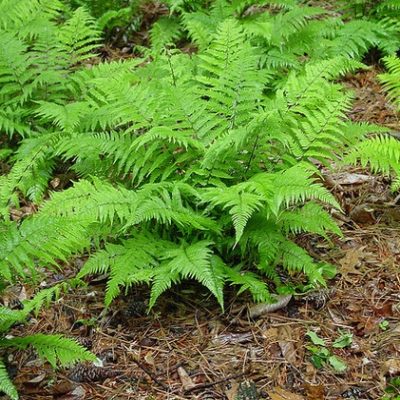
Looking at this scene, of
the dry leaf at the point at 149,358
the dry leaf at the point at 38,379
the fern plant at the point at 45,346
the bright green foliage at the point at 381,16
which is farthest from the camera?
the bright green foliage at the point at 381,16

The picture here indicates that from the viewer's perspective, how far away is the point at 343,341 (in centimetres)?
355

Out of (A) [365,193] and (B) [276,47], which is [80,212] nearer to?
(A) [365,193]

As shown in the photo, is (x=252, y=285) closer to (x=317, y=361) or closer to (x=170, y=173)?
(x=317, y=361)

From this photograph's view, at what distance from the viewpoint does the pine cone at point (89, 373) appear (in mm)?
3445

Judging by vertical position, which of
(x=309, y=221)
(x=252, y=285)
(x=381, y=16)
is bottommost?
(x=252, y=285)

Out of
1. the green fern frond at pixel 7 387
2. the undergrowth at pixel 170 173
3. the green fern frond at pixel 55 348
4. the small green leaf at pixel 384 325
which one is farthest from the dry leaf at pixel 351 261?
the green fern frond at pixel 7 387

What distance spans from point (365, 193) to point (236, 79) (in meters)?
1.36

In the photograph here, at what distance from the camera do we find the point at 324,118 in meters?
4.14

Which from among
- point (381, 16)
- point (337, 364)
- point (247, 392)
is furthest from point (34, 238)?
point (381, 16)

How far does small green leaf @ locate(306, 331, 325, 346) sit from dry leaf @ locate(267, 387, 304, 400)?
1.31 feet

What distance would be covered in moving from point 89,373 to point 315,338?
1343mm

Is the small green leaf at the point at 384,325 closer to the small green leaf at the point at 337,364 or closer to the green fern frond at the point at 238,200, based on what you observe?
the small green leaf at the point at 337,364

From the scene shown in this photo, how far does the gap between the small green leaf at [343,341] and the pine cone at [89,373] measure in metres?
1.30

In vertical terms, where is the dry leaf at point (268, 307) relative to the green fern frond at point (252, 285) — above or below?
below
